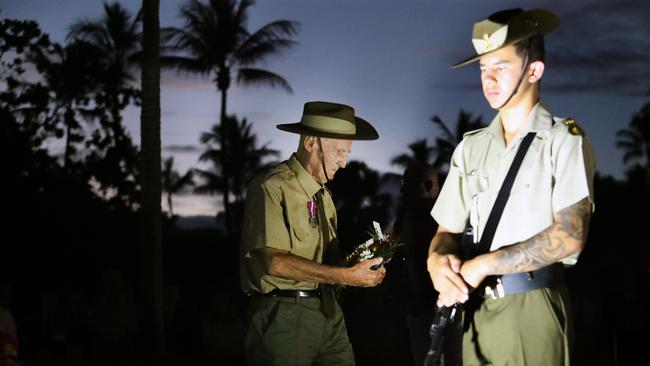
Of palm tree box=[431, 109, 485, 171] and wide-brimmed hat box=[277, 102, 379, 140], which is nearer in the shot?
wide-brimmed hat box=[277, 102, 379, 140]

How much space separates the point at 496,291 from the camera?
3326mm

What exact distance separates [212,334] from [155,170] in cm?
635

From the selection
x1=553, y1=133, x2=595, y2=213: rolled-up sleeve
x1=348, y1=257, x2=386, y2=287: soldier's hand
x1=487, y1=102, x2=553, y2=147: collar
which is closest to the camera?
x1=553, y1=133, x2=595, y2=213: rolled-up sleeve

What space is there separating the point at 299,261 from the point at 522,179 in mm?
1990

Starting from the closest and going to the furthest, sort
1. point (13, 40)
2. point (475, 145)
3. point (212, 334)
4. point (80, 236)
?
point (475, 145)
point (212, 334)
point (13, 40)
point (80, 236)

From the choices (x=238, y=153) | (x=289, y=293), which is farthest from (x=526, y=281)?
(x=238, y=153)

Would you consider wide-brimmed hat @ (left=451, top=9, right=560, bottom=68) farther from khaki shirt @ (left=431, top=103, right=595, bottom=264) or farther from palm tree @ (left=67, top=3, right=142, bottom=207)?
palm tree @ (left=67, top=3, right=142, bottom=207)

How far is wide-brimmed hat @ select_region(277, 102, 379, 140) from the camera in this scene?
5469 mm

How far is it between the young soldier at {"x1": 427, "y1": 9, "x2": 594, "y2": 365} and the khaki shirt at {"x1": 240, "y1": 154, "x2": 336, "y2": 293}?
5.80 feet

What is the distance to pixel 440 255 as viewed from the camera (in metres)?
3.43

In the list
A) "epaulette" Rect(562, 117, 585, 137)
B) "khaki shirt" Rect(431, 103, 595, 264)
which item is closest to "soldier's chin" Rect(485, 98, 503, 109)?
"khaki shirt" Rect(431, 103, 595, 264)

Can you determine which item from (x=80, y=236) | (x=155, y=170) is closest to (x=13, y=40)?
(x=80, y=236)

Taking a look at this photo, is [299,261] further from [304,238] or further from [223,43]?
[223,43]

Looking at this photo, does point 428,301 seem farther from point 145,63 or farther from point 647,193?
point 647,193
